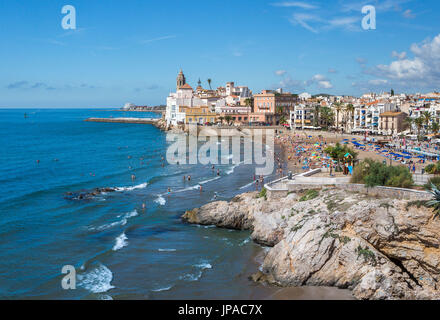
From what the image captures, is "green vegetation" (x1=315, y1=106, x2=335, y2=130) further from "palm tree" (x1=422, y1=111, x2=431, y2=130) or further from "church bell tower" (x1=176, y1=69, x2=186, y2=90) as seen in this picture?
"church bell tower" (x1=176, y1=69, x2=186, y2=90)

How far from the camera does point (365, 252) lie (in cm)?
1897

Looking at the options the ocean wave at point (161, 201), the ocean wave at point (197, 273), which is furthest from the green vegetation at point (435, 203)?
the ocean wave at point (161, 201)

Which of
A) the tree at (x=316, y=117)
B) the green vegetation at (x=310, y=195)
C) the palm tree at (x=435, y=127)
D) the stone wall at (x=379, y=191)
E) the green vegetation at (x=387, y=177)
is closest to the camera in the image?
the stone wall at (x=379, y=191)

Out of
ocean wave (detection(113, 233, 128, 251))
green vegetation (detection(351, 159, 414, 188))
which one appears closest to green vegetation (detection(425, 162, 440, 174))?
green vegetation (detection(351, 159, 414, 188))

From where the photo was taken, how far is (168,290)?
19281mm

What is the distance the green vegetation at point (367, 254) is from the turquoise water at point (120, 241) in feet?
17.7

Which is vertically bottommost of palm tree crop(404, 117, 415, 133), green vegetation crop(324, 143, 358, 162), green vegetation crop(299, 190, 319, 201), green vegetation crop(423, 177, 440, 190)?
green vegetation crop(299, 190, 319, 201)

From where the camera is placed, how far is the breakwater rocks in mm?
17969

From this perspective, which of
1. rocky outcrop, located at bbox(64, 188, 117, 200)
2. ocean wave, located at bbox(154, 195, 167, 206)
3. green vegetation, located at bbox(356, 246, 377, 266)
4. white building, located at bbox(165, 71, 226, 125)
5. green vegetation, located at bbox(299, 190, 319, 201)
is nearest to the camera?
green vegetation, located at bbox(356, 246, 377, 266)

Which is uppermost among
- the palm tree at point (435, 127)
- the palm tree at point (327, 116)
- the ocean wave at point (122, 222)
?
the palm tree at point (327, 116)

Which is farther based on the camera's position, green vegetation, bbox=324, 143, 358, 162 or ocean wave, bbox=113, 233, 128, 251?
green vegetation, bbox=324, 143, 358, 162

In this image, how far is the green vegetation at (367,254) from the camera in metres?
18.7

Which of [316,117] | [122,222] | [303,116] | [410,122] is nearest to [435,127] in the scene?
[410,122]

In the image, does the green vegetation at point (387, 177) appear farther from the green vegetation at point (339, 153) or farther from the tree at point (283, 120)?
the tree at point (283, 120)
